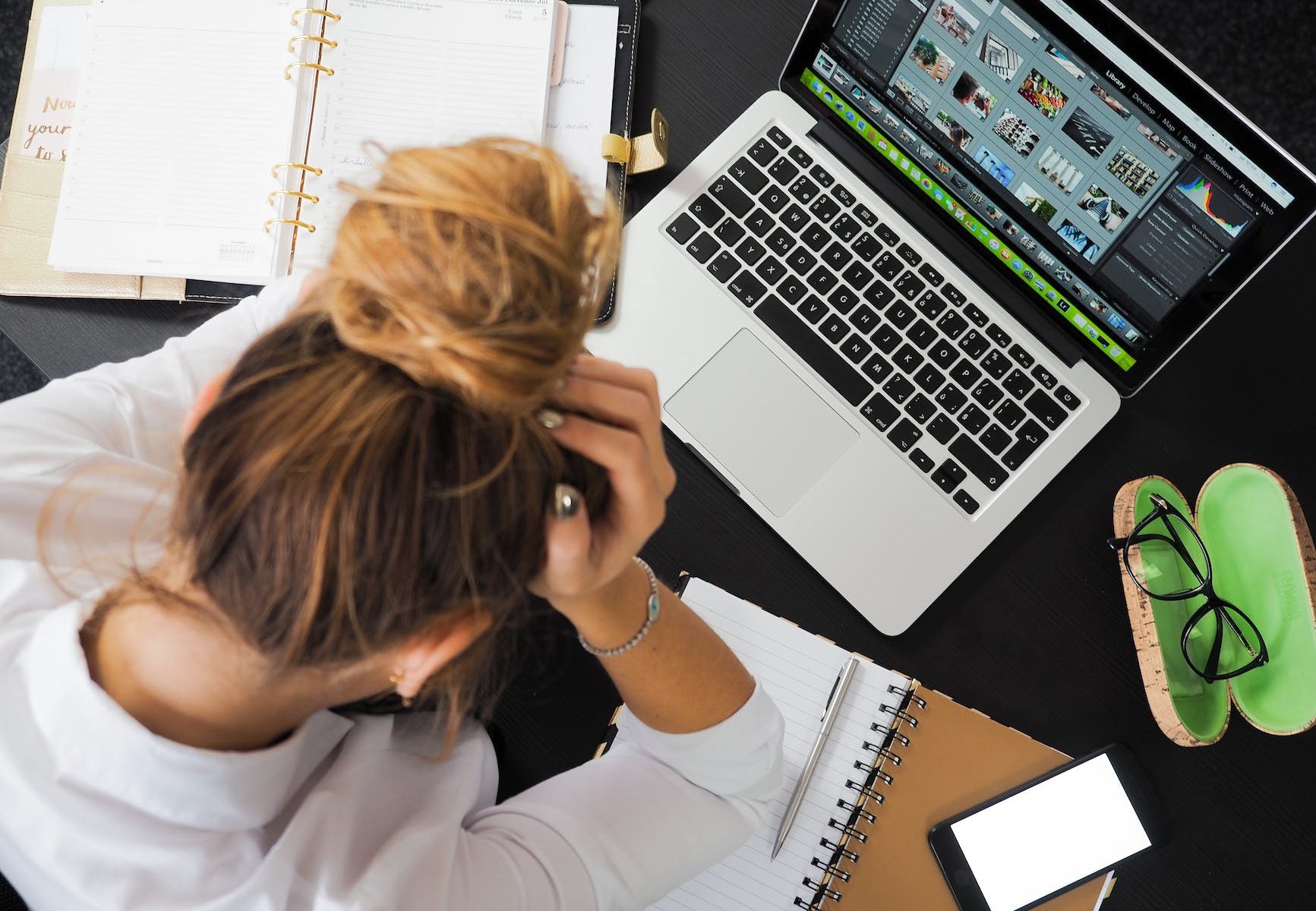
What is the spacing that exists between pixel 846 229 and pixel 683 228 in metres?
0.14

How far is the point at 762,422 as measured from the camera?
783 millimetres

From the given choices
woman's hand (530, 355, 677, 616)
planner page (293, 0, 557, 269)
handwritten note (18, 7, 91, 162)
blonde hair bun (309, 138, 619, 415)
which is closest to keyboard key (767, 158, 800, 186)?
planner page (293, 0, 557, 269)

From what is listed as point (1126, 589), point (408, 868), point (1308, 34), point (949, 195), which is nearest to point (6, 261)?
point (408, 868)

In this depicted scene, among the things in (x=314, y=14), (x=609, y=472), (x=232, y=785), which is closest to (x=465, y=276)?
(x=609, y=472)

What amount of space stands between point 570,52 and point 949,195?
35 cm

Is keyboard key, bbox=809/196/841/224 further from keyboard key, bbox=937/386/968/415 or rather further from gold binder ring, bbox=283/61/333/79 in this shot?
gold binder ring, bbox=283/61/333/79

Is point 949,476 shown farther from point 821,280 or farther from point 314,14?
point 314,14

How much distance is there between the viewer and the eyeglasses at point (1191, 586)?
72cm

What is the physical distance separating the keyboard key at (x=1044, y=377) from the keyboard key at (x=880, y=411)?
0.12m

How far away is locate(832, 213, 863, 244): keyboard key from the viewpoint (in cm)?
79

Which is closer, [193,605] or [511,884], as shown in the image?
[193,605]

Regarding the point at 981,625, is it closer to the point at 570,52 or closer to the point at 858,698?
the point at 858,698

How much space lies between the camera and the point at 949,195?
763 mm

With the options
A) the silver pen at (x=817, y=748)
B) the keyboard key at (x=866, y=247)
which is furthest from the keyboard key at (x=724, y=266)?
the silver pen at (x=817, y=748)
